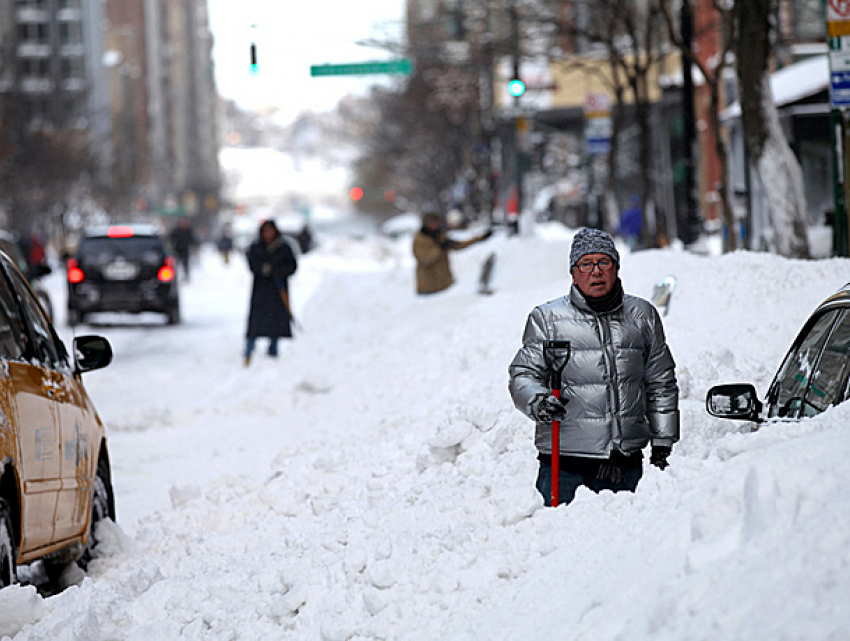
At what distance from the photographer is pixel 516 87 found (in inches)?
1015

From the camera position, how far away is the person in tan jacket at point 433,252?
17.9m

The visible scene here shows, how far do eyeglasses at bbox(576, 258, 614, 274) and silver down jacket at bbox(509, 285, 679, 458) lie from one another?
108 mm

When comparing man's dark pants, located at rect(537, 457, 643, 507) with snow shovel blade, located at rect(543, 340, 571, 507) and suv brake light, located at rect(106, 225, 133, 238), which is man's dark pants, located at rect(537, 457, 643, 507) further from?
suv brake light, located at rect(106, 225, 133, 238)

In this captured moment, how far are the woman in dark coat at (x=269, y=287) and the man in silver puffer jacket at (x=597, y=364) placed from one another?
11241mm

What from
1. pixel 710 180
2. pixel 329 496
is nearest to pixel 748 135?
pixel 329 496

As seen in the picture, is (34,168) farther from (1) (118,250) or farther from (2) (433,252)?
(2) (433,252)

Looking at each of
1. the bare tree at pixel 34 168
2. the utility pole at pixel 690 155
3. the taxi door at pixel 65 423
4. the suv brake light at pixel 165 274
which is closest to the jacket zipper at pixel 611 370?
the taxi door at pixel 65 423

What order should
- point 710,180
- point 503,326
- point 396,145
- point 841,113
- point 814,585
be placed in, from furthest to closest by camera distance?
point 396,145 < point 710,180 < point 503,326 < point 841,113 < point 814,585

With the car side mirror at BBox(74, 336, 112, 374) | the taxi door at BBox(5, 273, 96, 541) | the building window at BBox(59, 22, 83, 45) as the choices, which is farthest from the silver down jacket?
the building window at BBox(59, 22, 83, 45)

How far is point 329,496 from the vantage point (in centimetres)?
810

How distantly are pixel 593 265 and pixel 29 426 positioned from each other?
236cm

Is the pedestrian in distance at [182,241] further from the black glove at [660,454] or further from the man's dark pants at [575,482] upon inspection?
the black glove at [660,454]

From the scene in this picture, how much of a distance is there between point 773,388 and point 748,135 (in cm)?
960

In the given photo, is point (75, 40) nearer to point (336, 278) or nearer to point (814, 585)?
point (336, 278)
